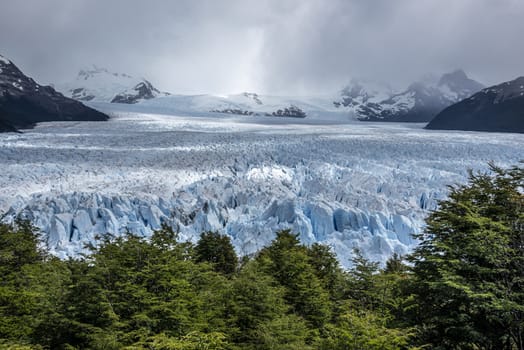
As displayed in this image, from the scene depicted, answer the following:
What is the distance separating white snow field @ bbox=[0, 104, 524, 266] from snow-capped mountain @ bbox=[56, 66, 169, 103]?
86.1 m

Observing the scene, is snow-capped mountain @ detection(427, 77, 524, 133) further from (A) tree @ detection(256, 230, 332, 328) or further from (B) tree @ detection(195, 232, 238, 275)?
(A) tree @ detection(256, 230, 332, 328)

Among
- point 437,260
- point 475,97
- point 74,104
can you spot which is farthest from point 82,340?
point 475,97

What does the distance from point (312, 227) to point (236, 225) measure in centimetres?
406

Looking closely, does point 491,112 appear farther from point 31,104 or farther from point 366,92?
point 366,92

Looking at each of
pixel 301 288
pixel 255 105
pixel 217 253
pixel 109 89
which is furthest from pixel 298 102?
pixel 301 288

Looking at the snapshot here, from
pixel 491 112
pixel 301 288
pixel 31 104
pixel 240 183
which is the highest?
pixel 31 104

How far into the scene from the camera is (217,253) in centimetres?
→ 1694

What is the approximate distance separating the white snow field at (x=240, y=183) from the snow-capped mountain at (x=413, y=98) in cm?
9428

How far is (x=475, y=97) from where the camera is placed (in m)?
73.6

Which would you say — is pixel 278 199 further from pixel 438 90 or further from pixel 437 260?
pixel 438 90

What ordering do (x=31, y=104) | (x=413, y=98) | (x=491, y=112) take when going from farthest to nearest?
1. (x=413, y=98)
2. (x=491, y=112)
3. (x=31, y=104)

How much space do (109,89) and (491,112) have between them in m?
104

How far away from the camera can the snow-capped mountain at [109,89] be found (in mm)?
118000

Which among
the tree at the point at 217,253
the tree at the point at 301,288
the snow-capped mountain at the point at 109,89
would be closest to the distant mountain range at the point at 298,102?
the snow-capped mountain at the point at 109,89
